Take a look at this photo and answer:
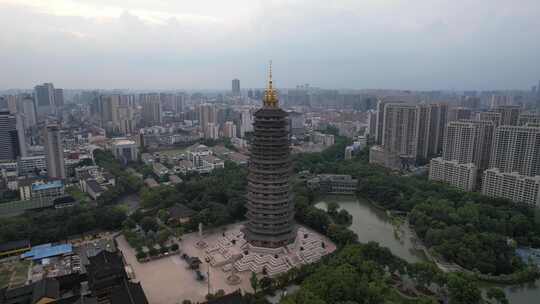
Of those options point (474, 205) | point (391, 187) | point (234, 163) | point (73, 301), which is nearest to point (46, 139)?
point (234, 163)

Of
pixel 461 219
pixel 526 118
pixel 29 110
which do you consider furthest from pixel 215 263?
pixel 29 110

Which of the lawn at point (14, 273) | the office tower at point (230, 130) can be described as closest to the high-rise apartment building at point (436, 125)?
the office tower at point (230, 130)

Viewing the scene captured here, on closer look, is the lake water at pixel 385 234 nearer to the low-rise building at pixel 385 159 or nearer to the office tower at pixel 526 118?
the low-rise building at pixel 385 159

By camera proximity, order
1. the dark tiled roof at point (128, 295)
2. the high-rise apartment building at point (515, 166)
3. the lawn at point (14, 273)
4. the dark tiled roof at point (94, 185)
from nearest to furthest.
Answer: the dark tiled roof at point (128, 295) < the lawn at point (14, 273) < the high-rise apartment building at point (515, 166) < the dark tiled roof at point (94, 185)

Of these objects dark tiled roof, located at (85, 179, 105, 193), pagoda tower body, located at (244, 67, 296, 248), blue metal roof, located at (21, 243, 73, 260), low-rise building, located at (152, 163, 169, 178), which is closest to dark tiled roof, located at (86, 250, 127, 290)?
blue metal roof, located at (21, 243, 73, 260)

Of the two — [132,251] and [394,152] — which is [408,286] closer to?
[132,251]

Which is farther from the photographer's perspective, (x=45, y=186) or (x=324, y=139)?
(x=324, y=139)

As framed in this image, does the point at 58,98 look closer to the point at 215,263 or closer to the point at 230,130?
the point at 230,130
